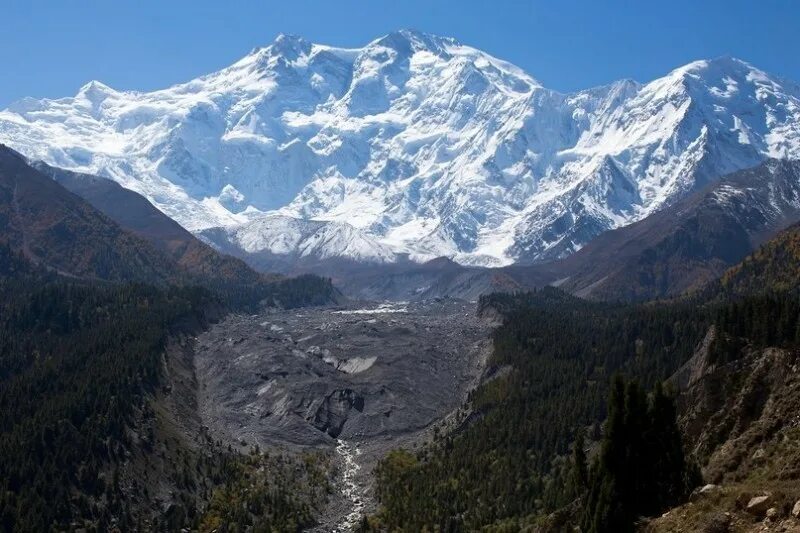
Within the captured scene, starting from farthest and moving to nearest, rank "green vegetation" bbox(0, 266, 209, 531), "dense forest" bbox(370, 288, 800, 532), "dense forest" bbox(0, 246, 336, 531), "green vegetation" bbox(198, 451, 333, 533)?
"green vegetation" bbox(198, 451, 333, 533)
"dense forest" bbox(0, 246, 336, 531)
"green vegetation" bbox(0, 266, 209, 531)
"dense forest" bbox(370, 288, 800, 532)

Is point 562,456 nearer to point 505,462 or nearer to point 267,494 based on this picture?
point 505,462

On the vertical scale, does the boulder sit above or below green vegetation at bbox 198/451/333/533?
above

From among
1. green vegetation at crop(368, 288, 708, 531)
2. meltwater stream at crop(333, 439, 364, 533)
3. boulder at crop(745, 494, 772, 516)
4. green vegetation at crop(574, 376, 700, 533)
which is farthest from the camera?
meltwater stream at crop(333, 439, 364, 533)

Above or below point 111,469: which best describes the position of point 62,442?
above

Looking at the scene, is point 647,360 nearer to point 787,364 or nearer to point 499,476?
point 499,476

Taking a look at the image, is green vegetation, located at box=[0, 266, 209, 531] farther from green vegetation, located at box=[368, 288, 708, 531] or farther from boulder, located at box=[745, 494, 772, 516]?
boulder, located at box=[745, 494, 772, 516]

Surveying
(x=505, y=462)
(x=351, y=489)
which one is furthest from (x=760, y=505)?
(x=351, y=489)

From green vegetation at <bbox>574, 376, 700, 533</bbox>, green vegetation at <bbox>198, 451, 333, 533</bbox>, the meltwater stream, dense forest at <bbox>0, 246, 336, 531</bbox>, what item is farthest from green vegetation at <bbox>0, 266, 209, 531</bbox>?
green vegetation at <bbox>574, 376, 700, 533</bbox>

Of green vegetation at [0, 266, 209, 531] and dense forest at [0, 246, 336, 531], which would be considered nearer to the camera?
green vegetation at [0, 266, 209, 531]

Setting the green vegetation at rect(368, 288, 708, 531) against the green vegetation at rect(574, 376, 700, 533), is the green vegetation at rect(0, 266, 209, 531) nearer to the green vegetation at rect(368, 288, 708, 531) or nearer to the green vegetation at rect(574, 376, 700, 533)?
the green vegetation at rect(368, 288, 708, 531)

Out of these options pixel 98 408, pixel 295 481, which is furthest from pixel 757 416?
pixel 98 408

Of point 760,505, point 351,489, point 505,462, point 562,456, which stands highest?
point 760,505
